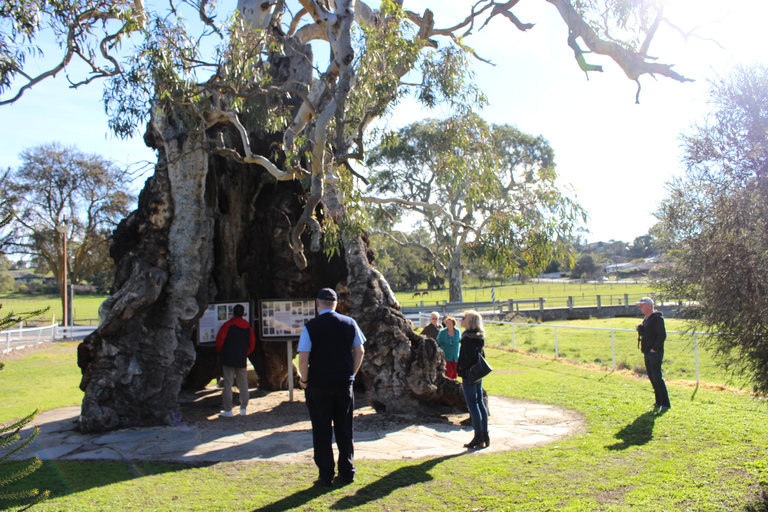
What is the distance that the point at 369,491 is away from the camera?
4793mm

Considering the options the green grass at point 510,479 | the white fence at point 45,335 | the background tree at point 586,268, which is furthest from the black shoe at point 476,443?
the background tree at point 586,268

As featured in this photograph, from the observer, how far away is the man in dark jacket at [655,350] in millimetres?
7789

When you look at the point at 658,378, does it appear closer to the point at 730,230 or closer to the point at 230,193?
the point at 730,230

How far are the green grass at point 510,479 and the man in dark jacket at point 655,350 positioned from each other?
0.72 m

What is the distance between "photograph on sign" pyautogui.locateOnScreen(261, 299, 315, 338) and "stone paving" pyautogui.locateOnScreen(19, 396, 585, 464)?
5.63 feet

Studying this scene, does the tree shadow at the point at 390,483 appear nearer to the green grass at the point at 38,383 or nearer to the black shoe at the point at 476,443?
the black shoe at the point at 476,443

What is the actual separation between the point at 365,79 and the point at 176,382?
215 inches

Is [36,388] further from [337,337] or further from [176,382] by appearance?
[337,337]

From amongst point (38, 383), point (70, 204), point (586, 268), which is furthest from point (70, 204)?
point (586, 268)

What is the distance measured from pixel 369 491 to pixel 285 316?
4.70 m

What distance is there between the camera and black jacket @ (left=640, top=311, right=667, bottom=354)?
25.7 ft

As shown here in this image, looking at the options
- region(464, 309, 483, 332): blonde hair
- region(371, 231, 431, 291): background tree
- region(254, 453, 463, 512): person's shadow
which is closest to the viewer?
region(254, 453, 463, 512): person's shadow

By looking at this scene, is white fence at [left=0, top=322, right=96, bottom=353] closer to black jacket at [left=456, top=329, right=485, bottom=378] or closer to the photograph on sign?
the photograph on sign

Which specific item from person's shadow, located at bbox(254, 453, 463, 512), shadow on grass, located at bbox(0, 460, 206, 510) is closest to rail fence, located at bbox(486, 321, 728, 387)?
person's shadow, located at bbox(254, 453, 463, 512)
